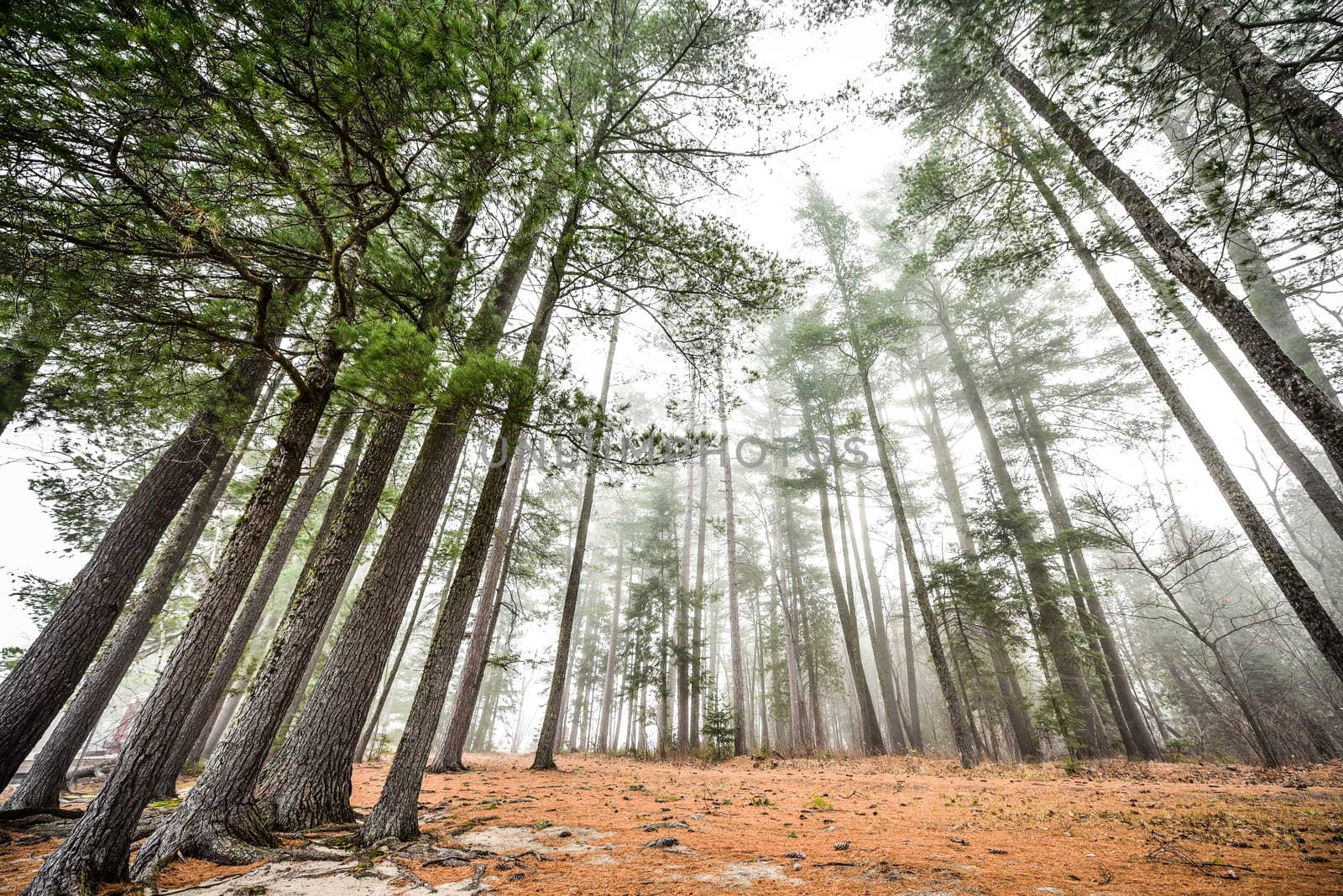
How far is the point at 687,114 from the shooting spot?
598 cm

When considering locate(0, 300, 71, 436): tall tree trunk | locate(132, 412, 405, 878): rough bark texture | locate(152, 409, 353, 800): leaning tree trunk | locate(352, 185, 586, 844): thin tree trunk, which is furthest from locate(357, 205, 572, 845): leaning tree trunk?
locate(152, 409, 353, 800): leaning tree trunk

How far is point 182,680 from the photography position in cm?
321

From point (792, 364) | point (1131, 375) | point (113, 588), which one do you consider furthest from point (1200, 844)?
point (1131, 375)

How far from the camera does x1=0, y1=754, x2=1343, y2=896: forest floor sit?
8.32 ft

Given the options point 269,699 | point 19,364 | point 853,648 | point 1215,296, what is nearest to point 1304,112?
point 1215,296

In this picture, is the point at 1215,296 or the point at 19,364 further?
the point at 19,364

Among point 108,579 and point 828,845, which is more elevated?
point 108,579

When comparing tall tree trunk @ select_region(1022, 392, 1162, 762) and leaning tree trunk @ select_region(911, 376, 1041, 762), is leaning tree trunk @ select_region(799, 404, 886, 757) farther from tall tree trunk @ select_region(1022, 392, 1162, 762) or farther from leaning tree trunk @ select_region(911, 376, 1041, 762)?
tall tree trunk @ select_region(1022, 392, 1162, 762)

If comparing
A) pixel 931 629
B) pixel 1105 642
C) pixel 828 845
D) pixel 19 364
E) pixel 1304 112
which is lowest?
pixel 828 845

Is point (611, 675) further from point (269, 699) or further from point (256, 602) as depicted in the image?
point (269, 699)

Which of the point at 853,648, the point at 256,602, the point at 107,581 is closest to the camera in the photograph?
the point at 107,581

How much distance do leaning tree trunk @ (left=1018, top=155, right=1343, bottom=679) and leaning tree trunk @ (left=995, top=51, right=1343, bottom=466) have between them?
77cm

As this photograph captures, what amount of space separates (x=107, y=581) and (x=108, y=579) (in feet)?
0.06

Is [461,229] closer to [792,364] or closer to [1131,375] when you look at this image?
[792,364]
